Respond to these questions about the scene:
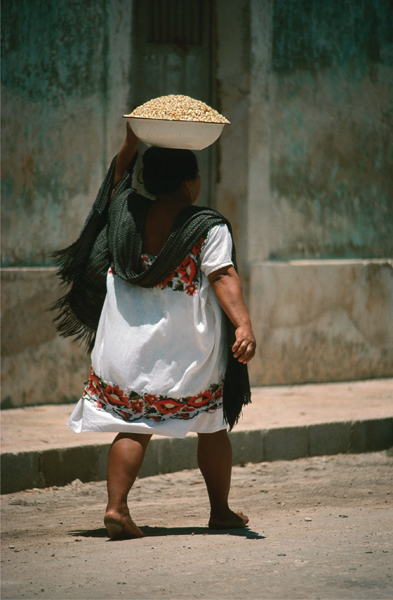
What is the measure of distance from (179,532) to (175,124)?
183 cm

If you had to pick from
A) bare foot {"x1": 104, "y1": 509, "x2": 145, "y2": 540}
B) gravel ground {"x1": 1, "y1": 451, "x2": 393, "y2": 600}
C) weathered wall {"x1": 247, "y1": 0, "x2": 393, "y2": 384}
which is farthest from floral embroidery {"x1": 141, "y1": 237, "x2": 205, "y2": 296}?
weathered wall {"x1": 247, "y1": 0, "x2": 393, "y2": 384}

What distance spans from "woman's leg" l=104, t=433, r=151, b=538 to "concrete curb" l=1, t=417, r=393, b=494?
1.47 m

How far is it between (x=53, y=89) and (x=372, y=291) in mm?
3457

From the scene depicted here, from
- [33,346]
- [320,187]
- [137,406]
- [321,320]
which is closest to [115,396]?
[137,406]

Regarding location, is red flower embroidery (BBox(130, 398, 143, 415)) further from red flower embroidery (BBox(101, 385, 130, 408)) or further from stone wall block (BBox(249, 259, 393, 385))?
stone wall block (BBox(249, 259, 393, 385))

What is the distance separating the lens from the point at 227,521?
14.5ft

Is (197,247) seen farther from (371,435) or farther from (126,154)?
(371,435)

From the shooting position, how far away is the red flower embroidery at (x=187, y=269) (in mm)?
4152

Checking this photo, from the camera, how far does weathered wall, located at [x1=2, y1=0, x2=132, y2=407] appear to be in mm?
7168

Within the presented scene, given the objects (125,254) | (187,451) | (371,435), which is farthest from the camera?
(371,435)

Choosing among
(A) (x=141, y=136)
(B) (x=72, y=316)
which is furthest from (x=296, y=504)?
(A) (x=141, y=136)

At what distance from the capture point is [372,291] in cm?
884

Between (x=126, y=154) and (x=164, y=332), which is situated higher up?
(x=126, y=154)

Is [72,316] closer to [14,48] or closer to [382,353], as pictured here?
[14,48]
